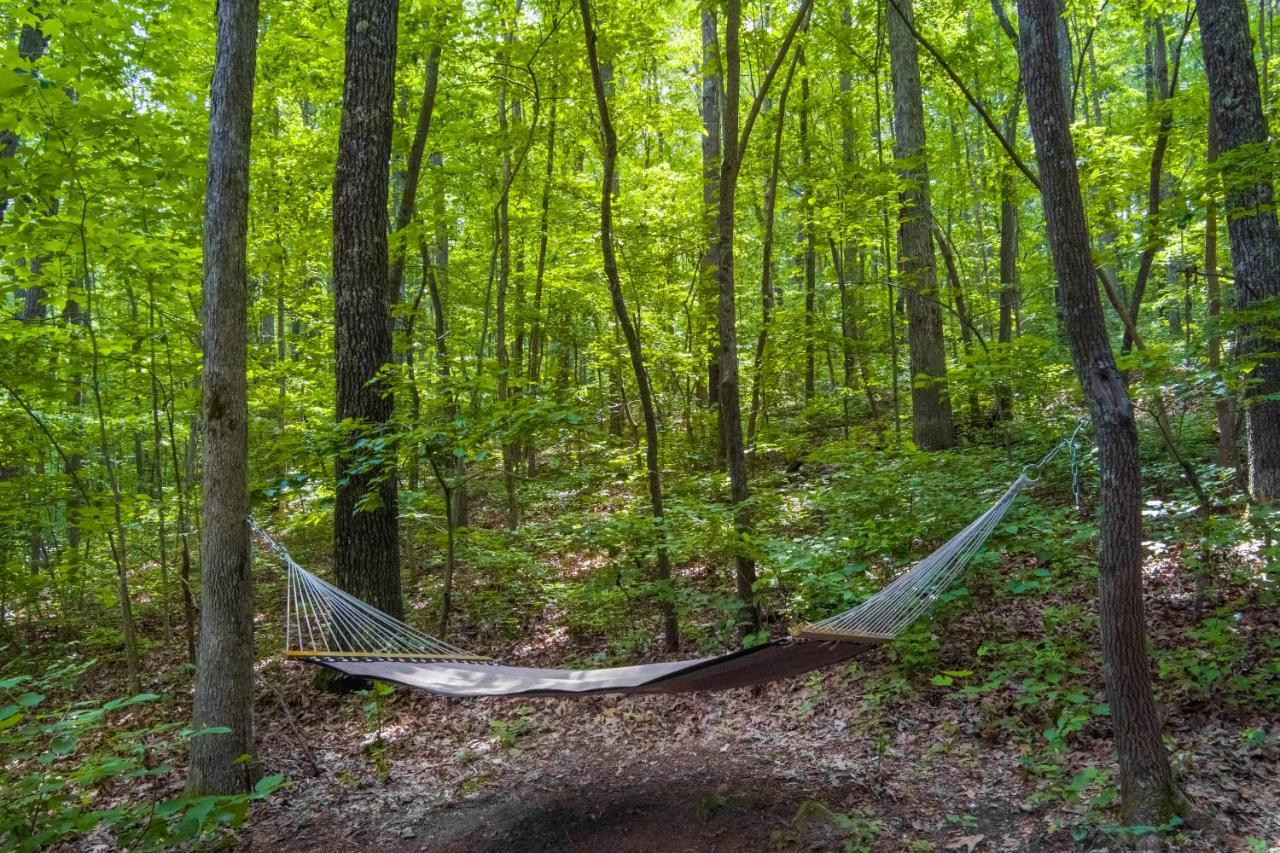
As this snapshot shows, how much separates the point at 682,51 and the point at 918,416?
623 centimetres

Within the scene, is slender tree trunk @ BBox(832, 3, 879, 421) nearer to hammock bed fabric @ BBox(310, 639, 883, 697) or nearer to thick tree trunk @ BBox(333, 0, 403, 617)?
thick tree trunk @ BBox(333, 0, 403, 617)

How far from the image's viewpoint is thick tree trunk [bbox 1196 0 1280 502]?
3768 millimetres

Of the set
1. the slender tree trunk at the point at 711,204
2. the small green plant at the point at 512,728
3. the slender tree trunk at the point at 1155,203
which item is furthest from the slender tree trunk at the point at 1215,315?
the small green plant at the point at 512,728

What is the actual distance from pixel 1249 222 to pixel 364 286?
4903 millimetres

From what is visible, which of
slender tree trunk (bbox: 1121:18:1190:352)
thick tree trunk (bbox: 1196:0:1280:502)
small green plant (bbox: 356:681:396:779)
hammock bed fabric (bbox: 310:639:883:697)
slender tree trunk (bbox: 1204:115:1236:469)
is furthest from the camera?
slender tree trunk (bbox: 1204:115:1236:469)

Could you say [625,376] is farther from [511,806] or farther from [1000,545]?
[511,806]

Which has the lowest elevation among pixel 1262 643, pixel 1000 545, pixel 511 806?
pixel 511 806

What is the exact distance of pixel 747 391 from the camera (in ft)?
30.5

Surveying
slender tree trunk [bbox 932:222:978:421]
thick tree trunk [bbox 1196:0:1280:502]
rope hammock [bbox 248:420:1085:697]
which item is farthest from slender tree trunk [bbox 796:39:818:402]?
rope hammock [bbox 248:420:1085:697]

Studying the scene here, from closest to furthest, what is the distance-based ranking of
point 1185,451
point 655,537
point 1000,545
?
point 1000,545
point 655,537
point 1185,451

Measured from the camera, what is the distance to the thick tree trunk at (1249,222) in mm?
→ 3768

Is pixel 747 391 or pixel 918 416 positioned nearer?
pixel 918 416

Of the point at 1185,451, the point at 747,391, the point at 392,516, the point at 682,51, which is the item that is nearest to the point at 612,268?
the point at 392,516

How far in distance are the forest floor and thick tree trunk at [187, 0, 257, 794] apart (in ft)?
1.41
